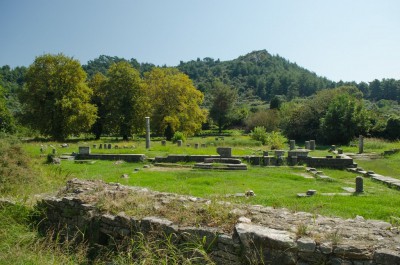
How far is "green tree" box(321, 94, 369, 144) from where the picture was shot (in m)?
36.5

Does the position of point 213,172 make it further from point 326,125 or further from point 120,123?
point 120,123

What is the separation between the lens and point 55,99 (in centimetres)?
3769

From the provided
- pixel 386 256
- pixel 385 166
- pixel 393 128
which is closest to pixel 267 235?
pixel 386 256

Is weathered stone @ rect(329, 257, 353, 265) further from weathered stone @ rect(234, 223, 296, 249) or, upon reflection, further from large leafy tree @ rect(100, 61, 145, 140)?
large leafy tree @ rect(100, 61, 145, 140)

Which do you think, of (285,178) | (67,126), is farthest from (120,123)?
(285,178)

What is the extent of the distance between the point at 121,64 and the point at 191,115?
1105 cm

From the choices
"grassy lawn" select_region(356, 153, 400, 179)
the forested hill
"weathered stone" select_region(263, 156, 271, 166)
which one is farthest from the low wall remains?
the forested hill

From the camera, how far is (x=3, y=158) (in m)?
10.4

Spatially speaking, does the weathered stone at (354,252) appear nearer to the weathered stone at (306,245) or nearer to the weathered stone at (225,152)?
the weathered stone at (306,245)

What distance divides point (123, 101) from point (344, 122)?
83.4 ft

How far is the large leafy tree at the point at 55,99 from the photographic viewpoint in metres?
38.0

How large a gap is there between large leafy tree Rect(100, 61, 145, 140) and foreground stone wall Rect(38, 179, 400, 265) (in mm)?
36460

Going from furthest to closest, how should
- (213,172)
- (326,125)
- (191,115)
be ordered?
(191,115), (326,125), (213,172)

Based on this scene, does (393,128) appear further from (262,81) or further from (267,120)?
(262,81)
